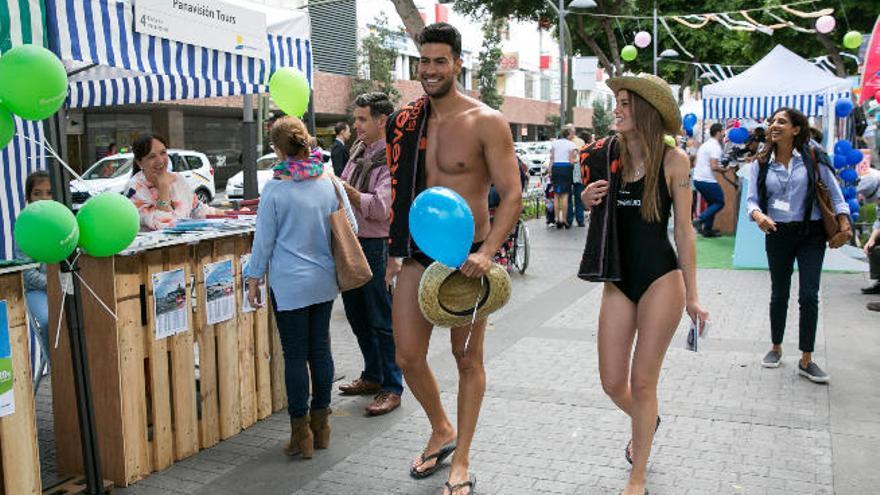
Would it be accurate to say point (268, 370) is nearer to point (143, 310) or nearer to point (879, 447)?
point (143, 310)

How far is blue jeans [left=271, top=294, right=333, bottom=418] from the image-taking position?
14.2ft

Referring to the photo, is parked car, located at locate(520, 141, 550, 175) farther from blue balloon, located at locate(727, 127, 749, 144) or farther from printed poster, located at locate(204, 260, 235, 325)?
printed poster, located at locate(204, 260, 235, 325)

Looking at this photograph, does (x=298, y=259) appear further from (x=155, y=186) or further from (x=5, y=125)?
(x=155, y=186)

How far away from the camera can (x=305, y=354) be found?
14.4 ft

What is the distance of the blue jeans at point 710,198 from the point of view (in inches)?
539

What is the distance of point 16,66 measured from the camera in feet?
10.1

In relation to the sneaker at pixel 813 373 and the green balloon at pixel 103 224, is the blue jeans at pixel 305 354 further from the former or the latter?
the sneaker at pixel 813 373

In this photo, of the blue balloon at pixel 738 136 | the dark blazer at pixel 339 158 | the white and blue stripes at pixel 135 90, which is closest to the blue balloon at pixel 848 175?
the blue balloon at pixel 738 136

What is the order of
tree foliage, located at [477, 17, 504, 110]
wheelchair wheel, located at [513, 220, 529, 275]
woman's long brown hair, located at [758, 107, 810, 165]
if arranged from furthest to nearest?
tree foliage, located at [477, 17, 504, 110]
wheelchair wheel, located at [513, 220, 529, 275]
woman's long brown hair, located at [758, 107, 810, 165]

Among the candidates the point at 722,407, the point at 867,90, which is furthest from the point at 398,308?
the point at 867,90

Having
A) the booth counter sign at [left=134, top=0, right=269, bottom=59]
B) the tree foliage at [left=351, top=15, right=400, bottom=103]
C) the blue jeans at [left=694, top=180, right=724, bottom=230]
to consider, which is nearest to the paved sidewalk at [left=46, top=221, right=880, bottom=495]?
the booth counter sign at [left=134, top=0, right=269, bottom=59]

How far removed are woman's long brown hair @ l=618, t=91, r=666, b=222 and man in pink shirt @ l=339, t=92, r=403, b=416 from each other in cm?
186

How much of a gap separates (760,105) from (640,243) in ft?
42.1

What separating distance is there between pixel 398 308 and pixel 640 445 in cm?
126
